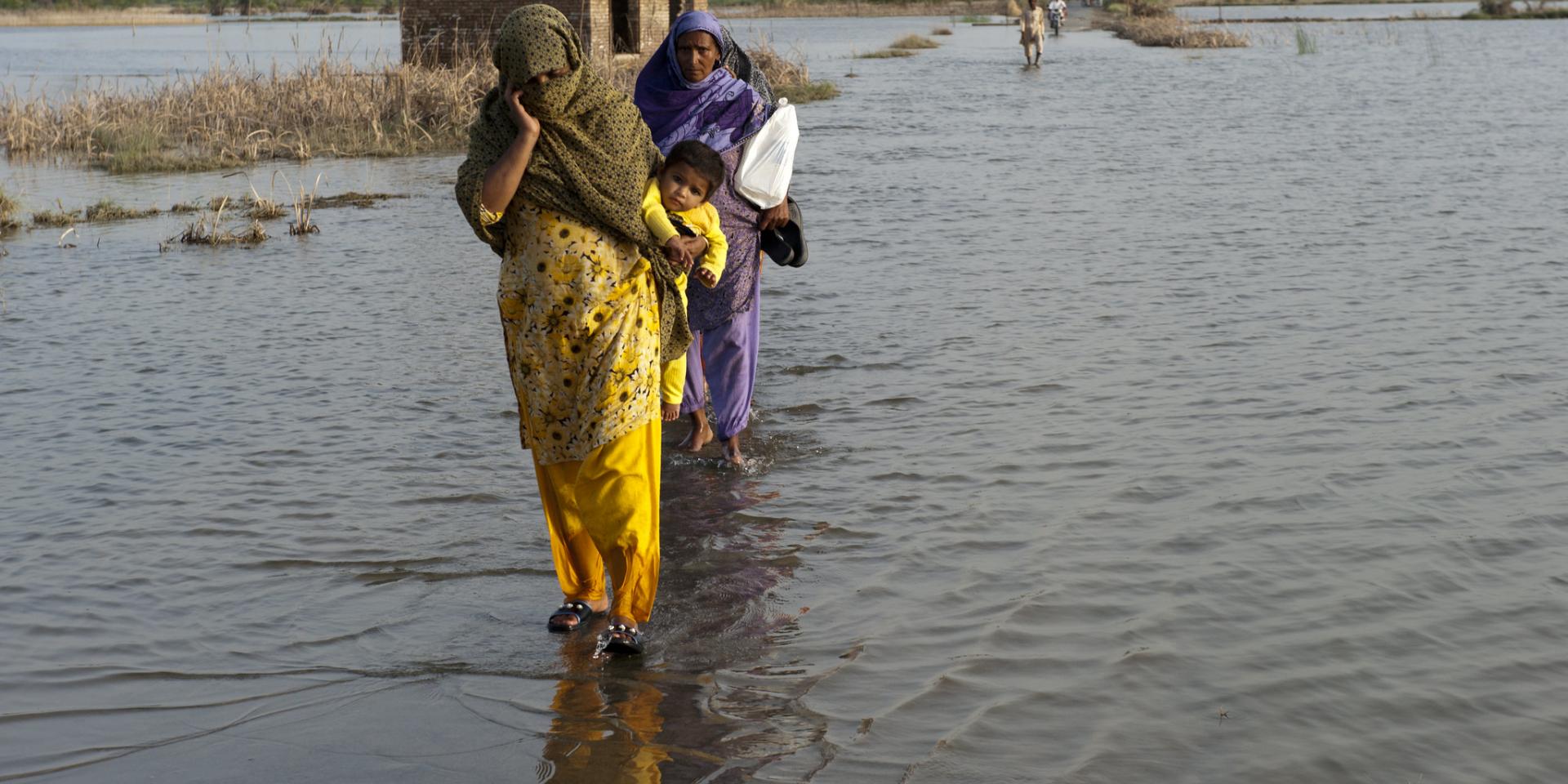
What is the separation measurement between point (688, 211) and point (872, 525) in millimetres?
1440

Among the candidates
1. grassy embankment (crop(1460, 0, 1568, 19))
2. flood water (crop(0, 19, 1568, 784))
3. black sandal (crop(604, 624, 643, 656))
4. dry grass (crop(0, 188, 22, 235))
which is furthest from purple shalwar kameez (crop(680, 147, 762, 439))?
grassy embankment (crop(1460, 0, 1568, 19))

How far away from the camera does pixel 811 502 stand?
210 inches

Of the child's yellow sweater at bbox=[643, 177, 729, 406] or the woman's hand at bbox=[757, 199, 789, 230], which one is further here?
the woman's hand at bbox=[757, 199, 789, 230]

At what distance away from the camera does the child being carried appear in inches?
156

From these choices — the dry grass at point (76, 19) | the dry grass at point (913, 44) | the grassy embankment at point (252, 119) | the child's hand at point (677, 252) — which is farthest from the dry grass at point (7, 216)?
the dry grass at point (76, 19)

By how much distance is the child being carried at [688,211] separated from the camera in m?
3.97

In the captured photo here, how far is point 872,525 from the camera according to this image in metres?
5.07

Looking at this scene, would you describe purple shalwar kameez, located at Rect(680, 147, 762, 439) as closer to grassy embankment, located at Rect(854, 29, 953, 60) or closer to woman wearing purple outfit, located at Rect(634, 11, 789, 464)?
woman wearing purple outfit, located at Rect(634, 11, 789, 464)

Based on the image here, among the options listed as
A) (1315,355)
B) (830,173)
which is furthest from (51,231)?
(1315,355)

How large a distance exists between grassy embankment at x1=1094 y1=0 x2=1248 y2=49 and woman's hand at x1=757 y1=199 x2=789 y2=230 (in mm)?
39140

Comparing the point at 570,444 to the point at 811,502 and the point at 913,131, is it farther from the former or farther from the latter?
the point at 913,131

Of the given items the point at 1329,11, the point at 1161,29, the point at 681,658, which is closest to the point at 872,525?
the point at 681,658

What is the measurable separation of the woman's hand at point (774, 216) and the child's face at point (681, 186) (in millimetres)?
1282

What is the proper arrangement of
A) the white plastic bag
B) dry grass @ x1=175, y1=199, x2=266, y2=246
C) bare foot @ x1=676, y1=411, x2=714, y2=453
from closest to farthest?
the white plastic bag
bare foot @ x1=676, y1=411, x2=714, y2=453
dry grass @ x1=175, y1=199, x2=266, y2=246
